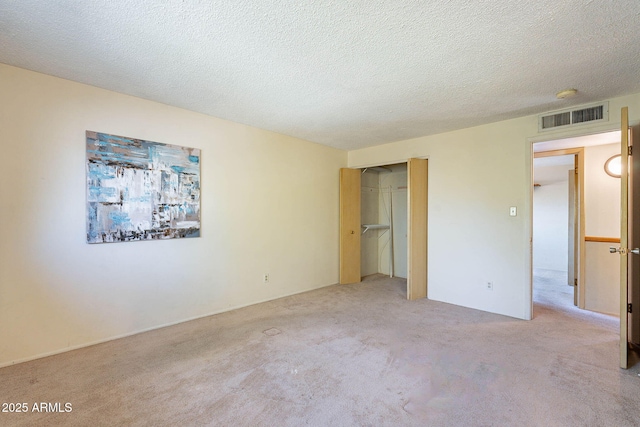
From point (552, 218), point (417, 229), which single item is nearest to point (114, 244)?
point (417, 229)

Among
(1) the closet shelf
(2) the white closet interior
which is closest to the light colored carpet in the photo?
(1) the closet shelf

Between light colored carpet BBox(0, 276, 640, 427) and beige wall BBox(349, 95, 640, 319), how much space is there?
0.53 metres

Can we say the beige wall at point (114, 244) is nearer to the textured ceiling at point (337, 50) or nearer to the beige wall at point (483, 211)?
the textured ceiling at point (337, 50)

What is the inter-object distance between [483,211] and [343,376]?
2.85 m

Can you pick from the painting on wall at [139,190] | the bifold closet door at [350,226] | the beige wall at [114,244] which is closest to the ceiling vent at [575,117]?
the bifold closet door at [350,226]

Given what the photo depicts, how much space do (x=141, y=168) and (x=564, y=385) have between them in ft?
13.5

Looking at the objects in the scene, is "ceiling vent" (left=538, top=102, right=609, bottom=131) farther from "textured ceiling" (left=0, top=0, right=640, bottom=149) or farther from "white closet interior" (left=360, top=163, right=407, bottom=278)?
"white closet interior" (left=360, top=163, right=407, bottom=278)

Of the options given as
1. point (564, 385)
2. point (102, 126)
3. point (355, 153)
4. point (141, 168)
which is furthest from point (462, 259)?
point (102, 126)

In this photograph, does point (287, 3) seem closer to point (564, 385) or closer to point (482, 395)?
point (482, 395)

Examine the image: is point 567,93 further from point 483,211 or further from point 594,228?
point 594,228

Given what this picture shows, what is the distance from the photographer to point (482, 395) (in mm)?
1925

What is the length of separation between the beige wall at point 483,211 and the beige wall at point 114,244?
2137mm

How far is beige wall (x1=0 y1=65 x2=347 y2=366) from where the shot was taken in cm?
233

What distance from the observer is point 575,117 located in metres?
3.04
